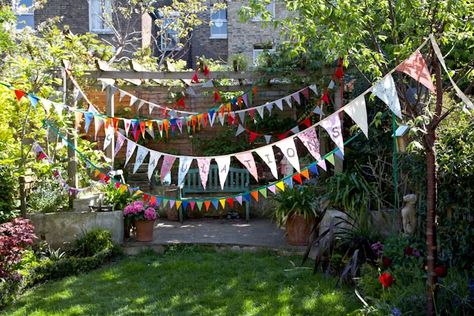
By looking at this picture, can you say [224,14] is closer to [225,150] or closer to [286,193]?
[225,150]

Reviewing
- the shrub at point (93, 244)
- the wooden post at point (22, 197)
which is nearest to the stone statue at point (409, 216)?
the shrub at point (93, 244)

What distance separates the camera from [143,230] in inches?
251

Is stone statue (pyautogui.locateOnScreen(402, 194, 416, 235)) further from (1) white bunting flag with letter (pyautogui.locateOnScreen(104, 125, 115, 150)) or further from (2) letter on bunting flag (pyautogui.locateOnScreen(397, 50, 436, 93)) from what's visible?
(1) white bunting flag with letter (pyautogui.locateOnScreen(104, 125, 115, 150))

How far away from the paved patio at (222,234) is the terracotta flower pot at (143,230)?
0.09 m

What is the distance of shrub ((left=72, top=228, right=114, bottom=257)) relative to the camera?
19.4 ft

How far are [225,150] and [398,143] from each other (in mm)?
4089

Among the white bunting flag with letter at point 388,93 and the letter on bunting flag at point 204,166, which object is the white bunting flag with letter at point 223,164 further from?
the white bunting flag with letter at point 388,93

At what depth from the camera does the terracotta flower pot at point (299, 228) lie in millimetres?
6035

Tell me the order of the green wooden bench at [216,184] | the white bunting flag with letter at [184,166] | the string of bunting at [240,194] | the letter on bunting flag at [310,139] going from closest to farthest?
the letter on bunting flag at [310,139]
the string of bunting at [240,194]
the white bunting flag with letter at [184,166]
the green wooden bench at [216,184]

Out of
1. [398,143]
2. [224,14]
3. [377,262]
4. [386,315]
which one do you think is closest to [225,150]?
[398,143]

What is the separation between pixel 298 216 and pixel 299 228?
0.14m

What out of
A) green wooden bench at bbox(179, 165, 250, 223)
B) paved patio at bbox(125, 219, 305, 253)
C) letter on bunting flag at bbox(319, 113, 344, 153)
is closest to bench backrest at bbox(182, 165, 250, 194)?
green wooden bench at bbox(179, 165, 250, 223)

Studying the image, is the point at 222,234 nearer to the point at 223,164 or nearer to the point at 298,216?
the point at 298,216

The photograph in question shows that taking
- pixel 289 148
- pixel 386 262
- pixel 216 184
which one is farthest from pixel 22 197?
pixel 386 262
